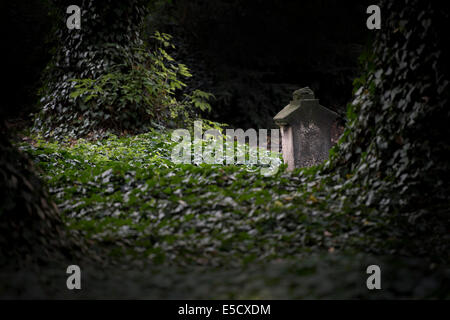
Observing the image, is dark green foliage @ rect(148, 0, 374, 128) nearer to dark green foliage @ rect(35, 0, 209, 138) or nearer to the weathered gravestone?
dark green foliage @ rect(35, 0, 209, 138)

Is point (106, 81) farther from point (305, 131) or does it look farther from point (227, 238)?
point (227, 238)

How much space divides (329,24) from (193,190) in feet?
41.0

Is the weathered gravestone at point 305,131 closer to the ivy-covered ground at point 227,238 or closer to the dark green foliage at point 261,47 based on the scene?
the ivy-covered ground at point 227,238

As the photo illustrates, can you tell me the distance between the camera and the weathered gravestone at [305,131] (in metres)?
7.59

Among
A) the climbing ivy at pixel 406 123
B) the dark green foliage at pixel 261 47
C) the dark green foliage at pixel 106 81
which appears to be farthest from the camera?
the dark green foliage at pixel 261 47

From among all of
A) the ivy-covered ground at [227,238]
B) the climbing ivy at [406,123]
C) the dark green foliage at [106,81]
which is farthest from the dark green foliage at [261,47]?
the climbing ivy at [406,123]

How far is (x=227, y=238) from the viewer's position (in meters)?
4.42

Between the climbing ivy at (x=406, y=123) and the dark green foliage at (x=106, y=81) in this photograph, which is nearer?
the climbing ivy at (x=406, y=123)

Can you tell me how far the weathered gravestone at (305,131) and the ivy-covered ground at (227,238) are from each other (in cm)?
159

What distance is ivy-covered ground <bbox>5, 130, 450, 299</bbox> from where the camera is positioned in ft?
10.6

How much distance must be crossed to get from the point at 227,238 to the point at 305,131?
12.3 feet

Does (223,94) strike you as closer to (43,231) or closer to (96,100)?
(96,100)

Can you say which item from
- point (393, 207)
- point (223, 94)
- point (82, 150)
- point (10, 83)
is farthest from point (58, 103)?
point (393, 207)

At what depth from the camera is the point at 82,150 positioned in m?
8.52
